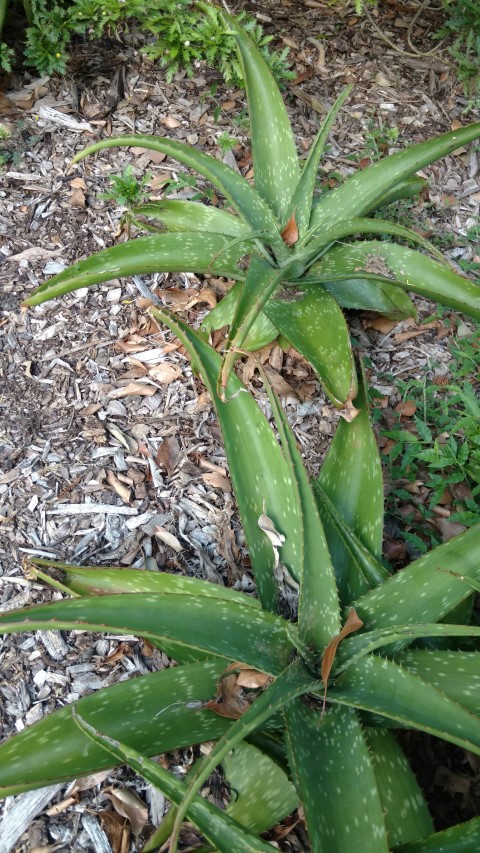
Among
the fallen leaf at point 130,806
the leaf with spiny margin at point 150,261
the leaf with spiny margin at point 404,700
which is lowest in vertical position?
the fallen leaf at point 130,806

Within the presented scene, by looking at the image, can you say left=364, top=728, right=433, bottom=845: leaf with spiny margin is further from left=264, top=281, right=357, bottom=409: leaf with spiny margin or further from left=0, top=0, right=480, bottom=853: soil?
left=264, top=281, right=357, bottom=409: leaf with spiny margin

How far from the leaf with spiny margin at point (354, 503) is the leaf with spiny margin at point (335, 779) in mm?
294

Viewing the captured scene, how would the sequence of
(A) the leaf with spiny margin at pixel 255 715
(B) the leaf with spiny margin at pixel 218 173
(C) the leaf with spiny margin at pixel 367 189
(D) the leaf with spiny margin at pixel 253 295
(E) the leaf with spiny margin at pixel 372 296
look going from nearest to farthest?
(A) the leaf with spiny margin at pixel 255 715 → (D) the leaf with spiny margin at pixel 253 295 → (B) the leaf with spiny margin at pixel 218 173 → (C) the leaf with spiny margin at pixel 367 189 → (E) the leaf with spiny margin at pixel 372 296

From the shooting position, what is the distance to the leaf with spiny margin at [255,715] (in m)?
0.92

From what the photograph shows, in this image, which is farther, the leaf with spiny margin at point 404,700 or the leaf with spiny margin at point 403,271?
the leaf with spiny margin at point 403,271

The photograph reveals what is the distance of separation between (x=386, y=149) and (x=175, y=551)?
2009mm

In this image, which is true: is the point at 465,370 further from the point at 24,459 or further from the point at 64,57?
the point at 64,57

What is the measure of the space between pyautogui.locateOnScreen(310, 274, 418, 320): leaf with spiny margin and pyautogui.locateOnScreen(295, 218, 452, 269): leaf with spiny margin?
0.14 m

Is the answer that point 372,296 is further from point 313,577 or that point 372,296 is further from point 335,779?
point 335,779

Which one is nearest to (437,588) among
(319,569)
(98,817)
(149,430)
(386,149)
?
(319,569)

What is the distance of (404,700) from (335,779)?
0.20m

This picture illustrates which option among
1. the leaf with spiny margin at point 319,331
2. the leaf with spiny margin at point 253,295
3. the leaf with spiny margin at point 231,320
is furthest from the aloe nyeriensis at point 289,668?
the leaf with spiny margin at point 231,320

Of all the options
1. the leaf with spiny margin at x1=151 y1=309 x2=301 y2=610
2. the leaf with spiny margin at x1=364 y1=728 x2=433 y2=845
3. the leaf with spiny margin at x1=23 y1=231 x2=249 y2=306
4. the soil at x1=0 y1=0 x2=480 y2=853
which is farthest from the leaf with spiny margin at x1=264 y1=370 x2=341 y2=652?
the leaf with spiny margin at x1=23 y1=231 x2=249 y2=306

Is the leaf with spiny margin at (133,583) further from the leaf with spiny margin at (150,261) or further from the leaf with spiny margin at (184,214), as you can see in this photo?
the leaf with spiny margin at (184,214)
